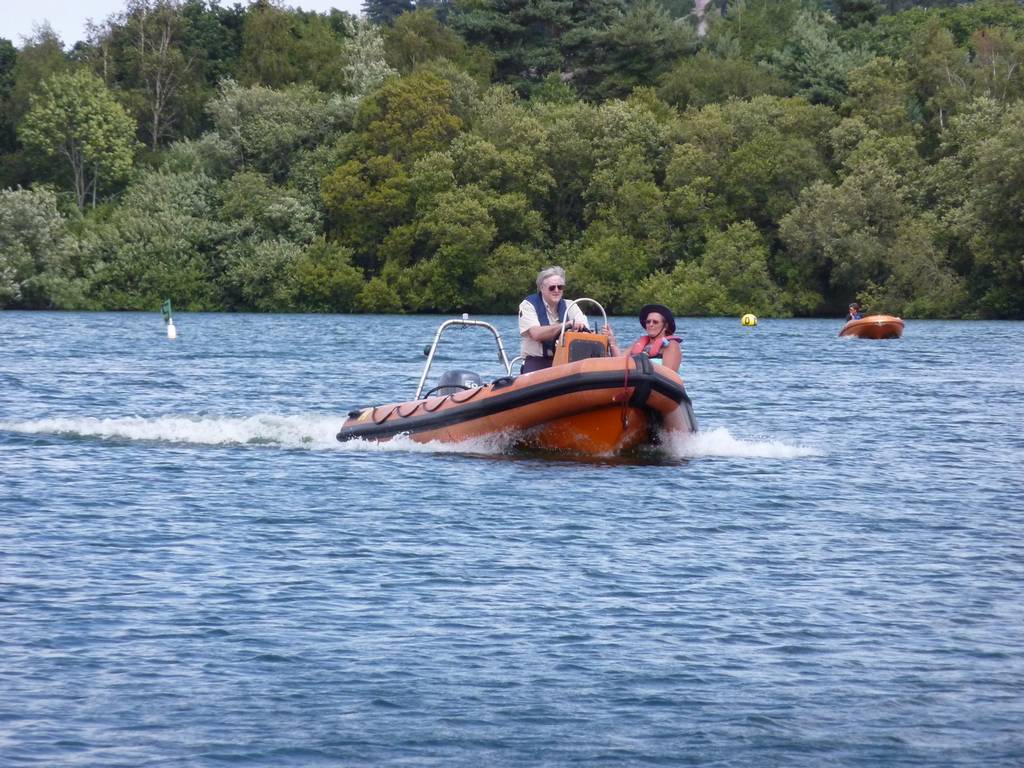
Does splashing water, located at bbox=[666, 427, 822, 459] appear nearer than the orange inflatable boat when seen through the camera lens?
No

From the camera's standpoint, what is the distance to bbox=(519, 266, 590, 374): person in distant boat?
17312 millimetres

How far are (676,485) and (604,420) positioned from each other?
1.18 m

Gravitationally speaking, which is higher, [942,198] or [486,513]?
[942,198]

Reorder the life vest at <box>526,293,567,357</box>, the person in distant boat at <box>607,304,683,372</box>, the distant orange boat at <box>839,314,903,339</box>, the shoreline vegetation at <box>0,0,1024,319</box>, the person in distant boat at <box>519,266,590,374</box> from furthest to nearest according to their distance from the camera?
the shoreline vegetation at <box>0,0,1024,319</box>
the distant orange boat at <box>839,314,903,339</box>
the person in distant boat at <box>607,304,683,372</box>
the life vest at <box>526,293,567,357</box>
the person in distant boat at <box>519,266,590,374</box>

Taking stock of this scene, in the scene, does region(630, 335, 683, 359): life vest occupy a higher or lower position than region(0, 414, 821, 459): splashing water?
higher

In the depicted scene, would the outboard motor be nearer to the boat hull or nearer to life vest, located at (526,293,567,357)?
the boat hull

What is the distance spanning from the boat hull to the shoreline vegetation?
48.0 meters

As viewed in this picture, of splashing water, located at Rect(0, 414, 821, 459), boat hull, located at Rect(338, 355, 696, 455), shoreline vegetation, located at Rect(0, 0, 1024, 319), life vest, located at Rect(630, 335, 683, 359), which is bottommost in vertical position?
splashing water, located at Rect(0, 414, 821, 459)

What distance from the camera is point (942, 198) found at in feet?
223

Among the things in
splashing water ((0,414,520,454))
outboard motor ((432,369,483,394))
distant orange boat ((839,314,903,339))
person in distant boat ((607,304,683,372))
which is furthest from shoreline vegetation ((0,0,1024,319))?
person in distant boat ((607,304,683,372))

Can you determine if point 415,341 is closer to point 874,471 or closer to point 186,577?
point 874,471

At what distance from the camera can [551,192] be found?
73.6 meters

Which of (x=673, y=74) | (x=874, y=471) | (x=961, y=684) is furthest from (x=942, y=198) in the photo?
(x=961, y=684)

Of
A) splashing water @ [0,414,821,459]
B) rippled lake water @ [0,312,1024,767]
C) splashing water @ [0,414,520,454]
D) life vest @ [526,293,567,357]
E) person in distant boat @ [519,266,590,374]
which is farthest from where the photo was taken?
splashing water @ [0,414,520,454]
